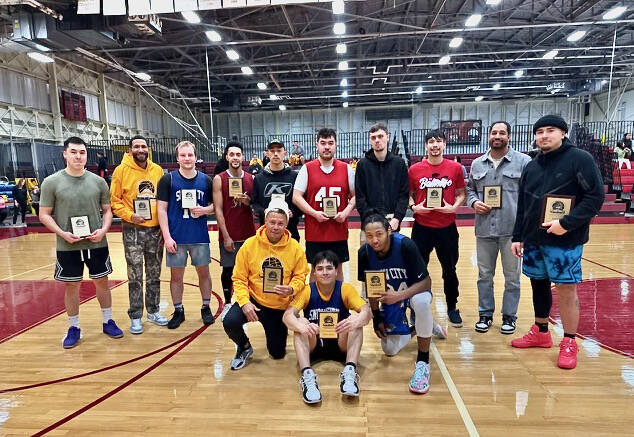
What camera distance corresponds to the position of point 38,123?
42.8ft

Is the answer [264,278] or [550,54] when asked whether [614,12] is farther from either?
[264,278]

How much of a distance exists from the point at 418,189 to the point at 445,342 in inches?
50.8

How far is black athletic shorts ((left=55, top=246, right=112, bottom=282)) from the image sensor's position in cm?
301

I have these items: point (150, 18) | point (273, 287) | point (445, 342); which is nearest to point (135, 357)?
point (273, 287)

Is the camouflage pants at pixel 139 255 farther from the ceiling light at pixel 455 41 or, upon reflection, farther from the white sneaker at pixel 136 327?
the ceiling light at pixel 455 41

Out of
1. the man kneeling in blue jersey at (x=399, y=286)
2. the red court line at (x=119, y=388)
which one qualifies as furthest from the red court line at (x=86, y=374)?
the man kneeling in blue jersey at (x=399, y=286)

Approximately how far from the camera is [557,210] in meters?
2.47

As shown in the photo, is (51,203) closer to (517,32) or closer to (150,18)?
(150,18)

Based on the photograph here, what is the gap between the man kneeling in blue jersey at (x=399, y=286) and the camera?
2.43m

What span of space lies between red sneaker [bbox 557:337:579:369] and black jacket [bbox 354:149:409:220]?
1.45 m

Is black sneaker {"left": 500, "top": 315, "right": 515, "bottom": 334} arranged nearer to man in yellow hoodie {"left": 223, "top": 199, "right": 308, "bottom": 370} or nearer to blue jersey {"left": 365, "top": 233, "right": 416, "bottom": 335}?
blue jersey {"left": 365, "top": 233, "right": 416, "bottom": 335}

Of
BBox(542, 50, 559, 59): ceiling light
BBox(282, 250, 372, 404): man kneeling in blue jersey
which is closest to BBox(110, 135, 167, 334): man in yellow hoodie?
BBox(282, 250, 372, 404): man kneeling in blue jersey

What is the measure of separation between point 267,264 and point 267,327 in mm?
475

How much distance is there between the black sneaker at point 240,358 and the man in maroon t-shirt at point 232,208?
91 centimetres
